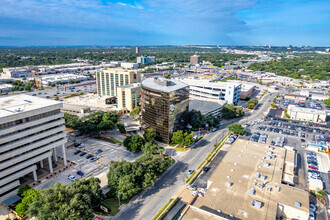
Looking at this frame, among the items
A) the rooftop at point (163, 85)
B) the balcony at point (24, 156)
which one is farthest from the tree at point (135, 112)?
the balcony at point (24, 156)

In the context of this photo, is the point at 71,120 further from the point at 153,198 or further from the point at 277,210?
the point at 277,210

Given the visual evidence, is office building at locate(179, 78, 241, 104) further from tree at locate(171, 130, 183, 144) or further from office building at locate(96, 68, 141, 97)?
tree at locate(171, 130, 183, 144)

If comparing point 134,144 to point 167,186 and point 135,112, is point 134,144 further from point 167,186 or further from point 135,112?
point 135,112

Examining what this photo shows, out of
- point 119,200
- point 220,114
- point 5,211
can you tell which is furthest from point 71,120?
point 220,114

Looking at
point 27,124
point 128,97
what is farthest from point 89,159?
point 128,97

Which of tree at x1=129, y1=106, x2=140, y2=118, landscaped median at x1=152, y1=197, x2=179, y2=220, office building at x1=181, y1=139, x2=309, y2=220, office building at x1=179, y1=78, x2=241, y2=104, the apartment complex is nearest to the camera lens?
office building at x1=181, y1=139, x2=309, y2=220

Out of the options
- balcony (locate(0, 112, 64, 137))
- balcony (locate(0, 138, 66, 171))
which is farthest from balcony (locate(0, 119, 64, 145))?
balcony (locate(0, 138, 66, 171))

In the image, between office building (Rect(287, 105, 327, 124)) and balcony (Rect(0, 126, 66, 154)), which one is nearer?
balcony (Rect(0, 126, 66, 154))
